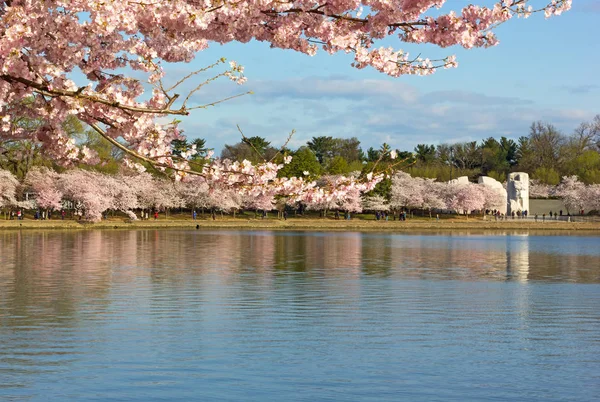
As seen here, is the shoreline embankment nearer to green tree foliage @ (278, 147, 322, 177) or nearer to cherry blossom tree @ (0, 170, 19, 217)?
cherry blossom tree @ (0, 170, 19, 217)

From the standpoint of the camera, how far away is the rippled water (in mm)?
14984

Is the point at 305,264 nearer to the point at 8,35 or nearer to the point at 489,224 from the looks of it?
the point at 8,35

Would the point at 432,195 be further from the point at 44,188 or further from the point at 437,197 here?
the point at 44,188

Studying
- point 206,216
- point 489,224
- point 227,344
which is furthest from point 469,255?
point 206,216

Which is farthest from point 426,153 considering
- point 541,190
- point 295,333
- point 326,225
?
point 295,333

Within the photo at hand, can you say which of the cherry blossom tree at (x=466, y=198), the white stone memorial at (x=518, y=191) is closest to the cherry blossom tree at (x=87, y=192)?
the cherry blossom tree at (x=466, y=198)

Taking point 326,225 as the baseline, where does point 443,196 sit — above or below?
above

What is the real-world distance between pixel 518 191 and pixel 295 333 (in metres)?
111

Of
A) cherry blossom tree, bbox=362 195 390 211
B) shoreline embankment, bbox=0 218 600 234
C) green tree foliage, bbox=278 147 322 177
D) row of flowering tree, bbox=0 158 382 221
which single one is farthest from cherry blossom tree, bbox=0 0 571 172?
cherry blossom tree, bbox=362 195 390 211

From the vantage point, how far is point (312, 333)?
20578 millimetres

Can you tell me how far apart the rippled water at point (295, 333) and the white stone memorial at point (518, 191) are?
3411 inches

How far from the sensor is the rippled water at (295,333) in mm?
14984

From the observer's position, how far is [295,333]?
20516mm

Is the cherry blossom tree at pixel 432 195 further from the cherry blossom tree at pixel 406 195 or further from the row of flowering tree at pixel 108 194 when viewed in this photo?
the row of flowering tree at pixel 108 194
